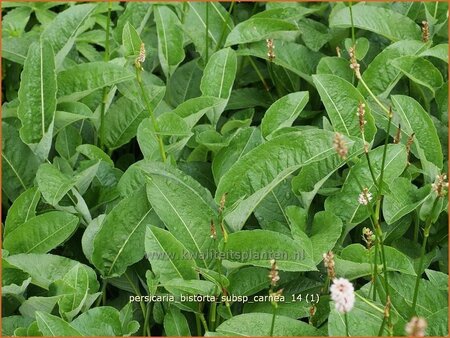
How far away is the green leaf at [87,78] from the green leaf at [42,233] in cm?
39

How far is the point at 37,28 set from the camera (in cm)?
261

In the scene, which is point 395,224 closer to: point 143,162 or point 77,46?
point 143,162

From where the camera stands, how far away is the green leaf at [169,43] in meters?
2.30

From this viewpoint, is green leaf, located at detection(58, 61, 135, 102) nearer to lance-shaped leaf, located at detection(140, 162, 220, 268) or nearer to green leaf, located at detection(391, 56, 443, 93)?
lance-shaped leaf, located at detection(140, 162, 220, 268)

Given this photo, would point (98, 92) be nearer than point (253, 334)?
No

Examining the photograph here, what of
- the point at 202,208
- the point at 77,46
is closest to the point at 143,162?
the point at 202,208

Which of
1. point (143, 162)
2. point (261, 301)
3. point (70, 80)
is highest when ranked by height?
point (70, 80)

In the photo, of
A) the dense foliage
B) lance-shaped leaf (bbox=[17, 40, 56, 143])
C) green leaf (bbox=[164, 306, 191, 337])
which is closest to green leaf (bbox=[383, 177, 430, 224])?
the dense foliage

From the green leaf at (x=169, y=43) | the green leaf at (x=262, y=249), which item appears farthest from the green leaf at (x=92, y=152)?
the green leaf at (x=262, y=249)

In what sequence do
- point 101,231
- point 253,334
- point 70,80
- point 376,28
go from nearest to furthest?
point 253,334
point 101,231
point 70,80
point 376,28

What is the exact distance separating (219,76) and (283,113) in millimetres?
257

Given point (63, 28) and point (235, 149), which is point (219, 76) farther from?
point (63, 28)

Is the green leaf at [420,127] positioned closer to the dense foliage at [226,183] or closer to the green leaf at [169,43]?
the dense foliage at [226,183]

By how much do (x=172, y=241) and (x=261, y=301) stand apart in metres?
0.24
